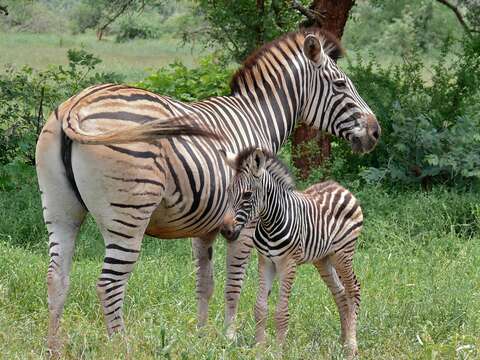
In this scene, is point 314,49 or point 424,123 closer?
point 314,49

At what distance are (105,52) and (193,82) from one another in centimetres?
2349

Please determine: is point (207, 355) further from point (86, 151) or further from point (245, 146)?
point (245, 146)

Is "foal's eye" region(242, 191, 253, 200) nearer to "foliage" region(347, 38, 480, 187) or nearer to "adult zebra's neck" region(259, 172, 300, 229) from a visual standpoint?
"adult zebra's neck" region(259, 172, 300, 229)

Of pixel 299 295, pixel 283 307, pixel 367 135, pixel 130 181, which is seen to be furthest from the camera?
pixel 299 295

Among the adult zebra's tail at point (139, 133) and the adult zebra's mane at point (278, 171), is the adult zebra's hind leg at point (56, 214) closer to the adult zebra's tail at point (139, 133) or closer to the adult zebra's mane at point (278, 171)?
the adult zebra's tail at point (139, 133)

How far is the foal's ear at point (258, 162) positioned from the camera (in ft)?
18.3

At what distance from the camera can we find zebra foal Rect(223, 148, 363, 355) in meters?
5.58

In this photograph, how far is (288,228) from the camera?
5.93 meters

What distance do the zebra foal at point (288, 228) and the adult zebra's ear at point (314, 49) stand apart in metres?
0.95

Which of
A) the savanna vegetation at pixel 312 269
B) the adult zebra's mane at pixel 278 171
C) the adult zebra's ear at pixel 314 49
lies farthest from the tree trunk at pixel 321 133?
the adult zebra's mane at pixel 278 171

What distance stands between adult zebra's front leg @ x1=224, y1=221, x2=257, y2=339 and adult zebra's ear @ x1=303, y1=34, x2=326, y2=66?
1.44 m

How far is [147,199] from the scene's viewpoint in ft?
16.6

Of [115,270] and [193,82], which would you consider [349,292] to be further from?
[193,82]

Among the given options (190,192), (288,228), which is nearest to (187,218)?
(190,192)
